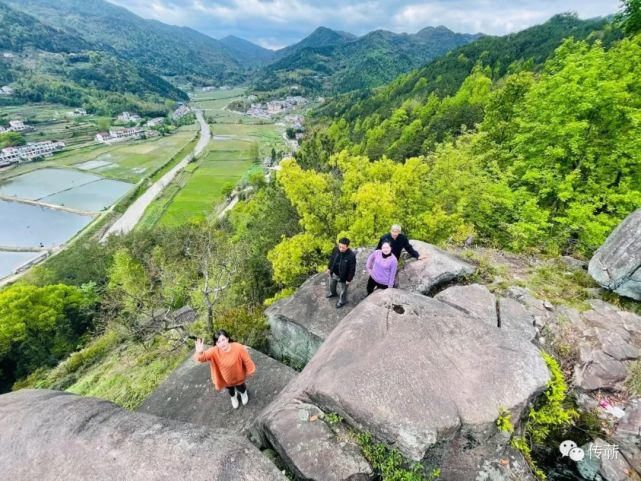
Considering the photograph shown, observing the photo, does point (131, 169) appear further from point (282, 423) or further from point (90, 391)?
point (282, 423)

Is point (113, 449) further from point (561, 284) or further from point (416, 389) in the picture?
point (561, 284)

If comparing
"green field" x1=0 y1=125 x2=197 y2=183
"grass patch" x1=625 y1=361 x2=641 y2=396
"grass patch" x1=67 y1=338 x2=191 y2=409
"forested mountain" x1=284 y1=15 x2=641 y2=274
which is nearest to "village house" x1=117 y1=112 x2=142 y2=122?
"green field" x1=0 y1=125 x2=197 y2=183

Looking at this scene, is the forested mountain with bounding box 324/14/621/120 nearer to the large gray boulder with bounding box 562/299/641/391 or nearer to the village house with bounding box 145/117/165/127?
the large gray boulder with bounding box 562/299/641/391

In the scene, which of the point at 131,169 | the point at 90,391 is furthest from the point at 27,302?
the point at 131,169

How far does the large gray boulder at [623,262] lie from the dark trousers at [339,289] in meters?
6.91

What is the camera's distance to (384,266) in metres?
8.77

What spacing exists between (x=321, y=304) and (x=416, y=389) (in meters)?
5.39

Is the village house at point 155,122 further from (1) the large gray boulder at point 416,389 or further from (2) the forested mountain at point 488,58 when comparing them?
(1) the large gray boulder at point 416,389

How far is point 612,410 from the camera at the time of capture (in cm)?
637

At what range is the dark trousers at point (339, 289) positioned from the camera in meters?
10.2

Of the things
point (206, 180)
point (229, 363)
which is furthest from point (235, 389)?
point (206, 180)

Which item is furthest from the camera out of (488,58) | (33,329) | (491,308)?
(488,58)

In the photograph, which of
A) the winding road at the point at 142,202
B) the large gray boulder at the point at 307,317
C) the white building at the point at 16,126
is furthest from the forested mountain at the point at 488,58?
the white building at the point at 16,126

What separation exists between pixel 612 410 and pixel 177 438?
7681 millimetres
